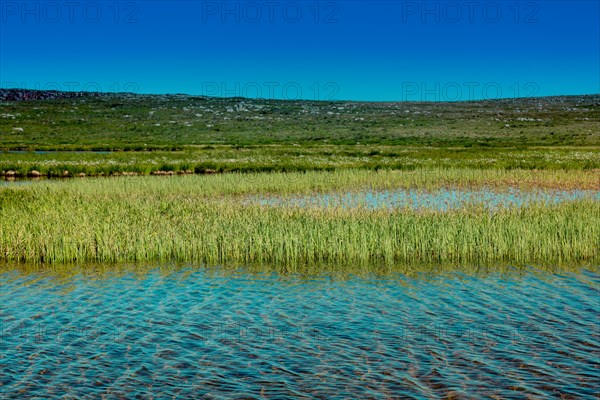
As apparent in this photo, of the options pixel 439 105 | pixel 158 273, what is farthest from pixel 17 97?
pixel 158 273

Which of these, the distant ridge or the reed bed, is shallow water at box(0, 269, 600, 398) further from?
the distant ridge

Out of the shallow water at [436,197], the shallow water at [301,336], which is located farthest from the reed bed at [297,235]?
the shallow water at [436,197]

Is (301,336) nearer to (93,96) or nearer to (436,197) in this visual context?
(436,197)

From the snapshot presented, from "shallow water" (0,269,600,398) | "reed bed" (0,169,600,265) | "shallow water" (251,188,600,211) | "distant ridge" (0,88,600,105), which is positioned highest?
"distant ridge" (0,88,600,105)

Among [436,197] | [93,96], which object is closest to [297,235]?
[436,197]

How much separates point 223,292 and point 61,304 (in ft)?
11.4

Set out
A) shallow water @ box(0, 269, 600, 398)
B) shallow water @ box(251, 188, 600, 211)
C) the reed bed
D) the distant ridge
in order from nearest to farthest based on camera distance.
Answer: shallow water @ box(0, 269, 600, 398)
the reed bed
shallow water @ box(251, 188, 600, 211)
the distant ridge

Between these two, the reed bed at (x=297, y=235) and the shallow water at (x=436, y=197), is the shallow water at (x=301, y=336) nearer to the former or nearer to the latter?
the reed bed at (x=297, y=235)

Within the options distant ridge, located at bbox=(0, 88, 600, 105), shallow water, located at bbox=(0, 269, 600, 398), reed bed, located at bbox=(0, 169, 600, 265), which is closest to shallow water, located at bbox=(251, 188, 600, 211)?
reed bed, located at bbox=(0, 169, 600, 265)

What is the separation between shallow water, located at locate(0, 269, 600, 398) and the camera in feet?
31.6

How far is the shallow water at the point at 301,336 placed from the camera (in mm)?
9633

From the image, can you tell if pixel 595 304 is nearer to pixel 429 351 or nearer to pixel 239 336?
pixel 429 351

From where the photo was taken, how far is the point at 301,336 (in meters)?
11.8

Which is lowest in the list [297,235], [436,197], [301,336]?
[301,336]
